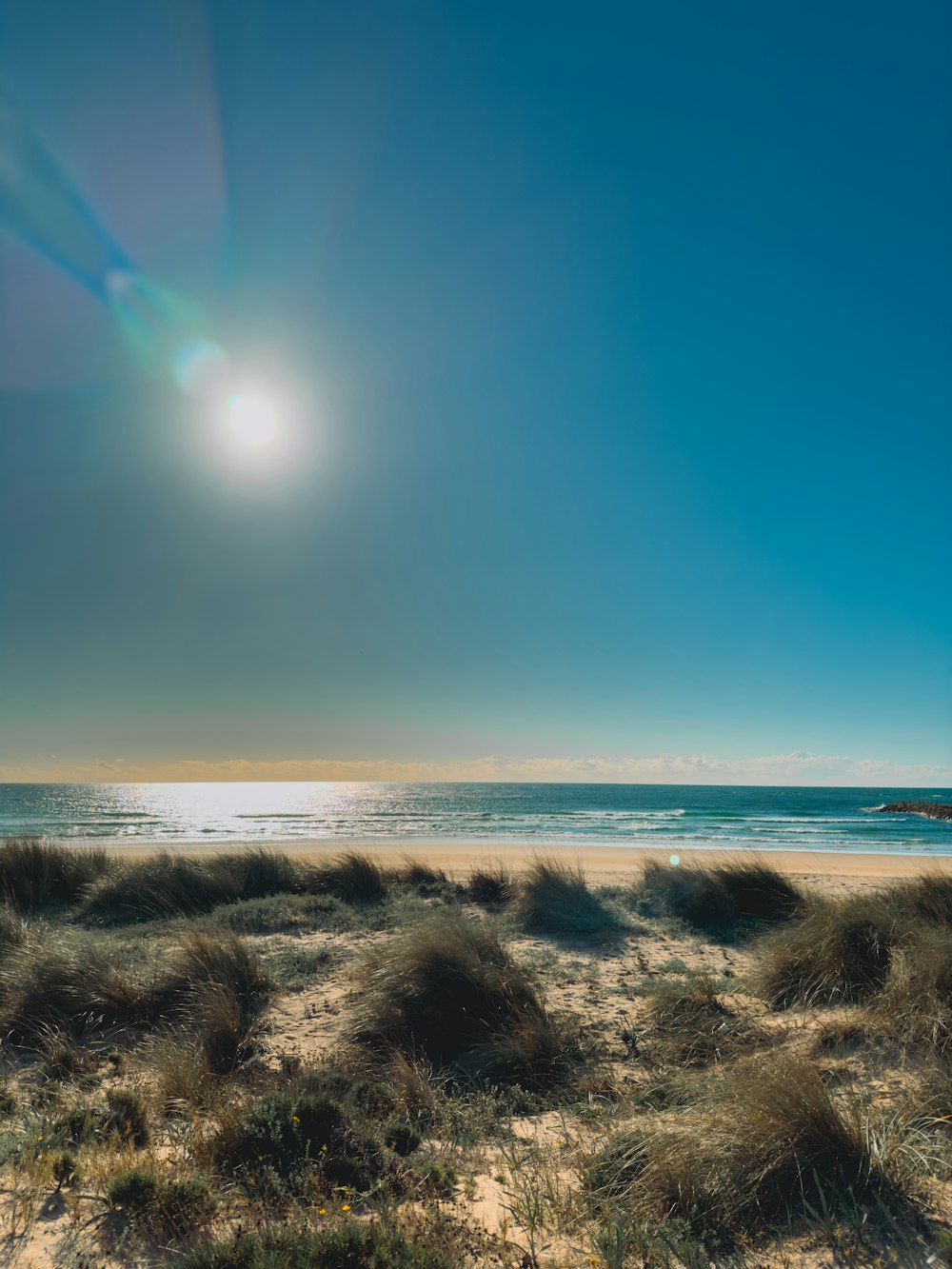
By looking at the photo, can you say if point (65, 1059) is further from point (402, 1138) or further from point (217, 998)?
point (402, 1138)

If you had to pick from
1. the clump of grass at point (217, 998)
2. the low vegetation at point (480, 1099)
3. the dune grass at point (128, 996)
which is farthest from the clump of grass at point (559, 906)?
the dune grass at point (128, 996)

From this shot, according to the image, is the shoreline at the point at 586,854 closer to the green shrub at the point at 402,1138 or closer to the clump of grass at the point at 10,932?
the clump of grass at the point at 10,932

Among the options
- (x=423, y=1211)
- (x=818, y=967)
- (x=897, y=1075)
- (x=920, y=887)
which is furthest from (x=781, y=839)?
(x=423, y=1211)

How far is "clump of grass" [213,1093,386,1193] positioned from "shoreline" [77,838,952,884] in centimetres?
1404

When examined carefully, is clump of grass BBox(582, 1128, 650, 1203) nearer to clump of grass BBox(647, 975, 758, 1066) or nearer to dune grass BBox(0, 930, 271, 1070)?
clump of grass BBox(647, 975, 758, 1066)

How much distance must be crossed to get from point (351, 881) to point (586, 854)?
46.7ft

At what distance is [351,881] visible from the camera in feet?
44.0

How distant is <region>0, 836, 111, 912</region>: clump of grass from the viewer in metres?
12.1

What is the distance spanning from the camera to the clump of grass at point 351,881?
13133mm


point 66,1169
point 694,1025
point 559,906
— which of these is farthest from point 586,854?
point 66,1169

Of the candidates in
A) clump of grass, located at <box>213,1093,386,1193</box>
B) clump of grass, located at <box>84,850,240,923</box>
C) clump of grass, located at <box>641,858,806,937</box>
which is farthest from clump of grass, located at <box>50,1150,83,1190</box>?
clump of grass, located at <box>641,858,806,937</box>

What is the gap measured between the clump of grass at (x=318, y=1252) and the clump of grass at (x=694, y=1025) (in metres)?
3.20

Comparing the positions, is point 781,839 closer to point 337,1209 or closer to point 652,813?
point 652,813

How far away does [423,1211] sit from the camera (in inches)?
134
